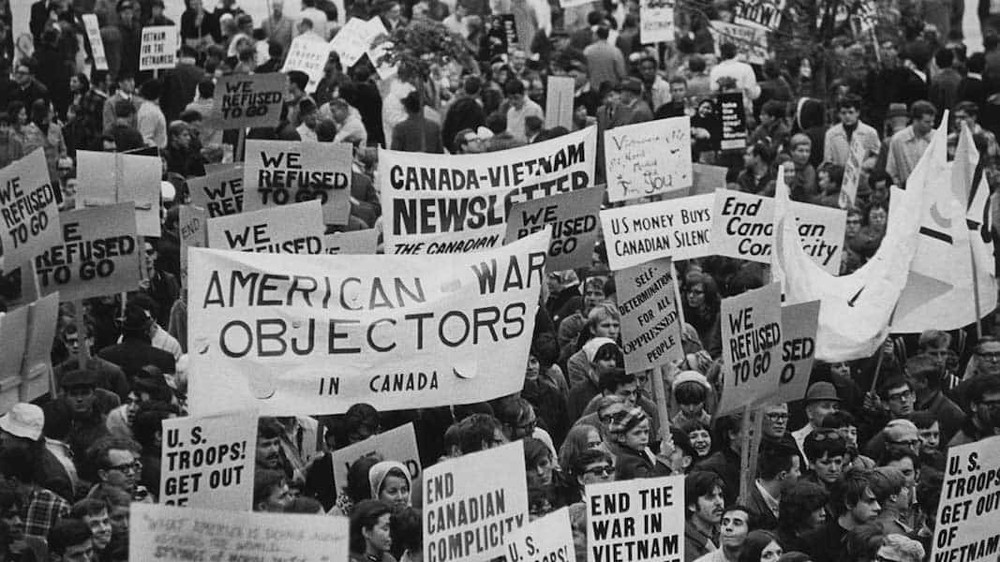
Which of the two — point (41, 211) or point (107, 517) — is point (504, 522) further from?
point (41, 211)

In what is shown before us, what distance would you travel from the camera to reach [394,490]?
38.7ft

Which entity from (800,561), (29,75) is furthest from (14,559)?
(29,75)

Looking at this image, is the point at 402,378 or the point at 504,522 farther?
the point at 402,378

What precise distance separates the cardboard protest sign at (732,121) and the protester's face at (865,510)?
10.2 meters

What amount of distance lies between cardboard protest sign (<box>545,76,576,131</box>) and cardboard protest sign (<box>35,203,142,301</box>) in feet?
28.1

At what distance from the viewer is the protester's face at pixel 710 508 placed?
11781mm

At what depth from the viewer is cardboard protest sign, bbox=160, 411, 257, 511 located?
11180 mm

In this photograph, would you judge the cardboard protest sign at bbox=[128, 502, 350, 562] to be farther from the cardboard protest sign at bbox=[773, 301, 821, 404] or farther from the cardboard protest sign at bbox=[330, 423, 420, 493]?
the cardboard protest sign at bbox=[773, 301, 821, 404]

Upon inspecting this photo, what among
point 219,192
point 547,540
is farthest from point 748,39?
point 547,540

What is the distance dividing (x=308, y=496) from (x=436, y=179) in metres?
3.86

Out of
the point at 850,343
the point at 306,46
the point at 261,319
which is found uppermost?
the point at 261,319

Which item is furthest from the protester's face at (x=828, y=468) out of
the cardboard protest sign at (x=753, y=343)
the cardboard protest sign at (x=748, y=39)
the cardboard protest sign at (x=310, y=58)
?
the cardboard protest sign at (x=310, y=58)

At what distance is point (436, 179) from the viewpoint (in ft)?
52.5

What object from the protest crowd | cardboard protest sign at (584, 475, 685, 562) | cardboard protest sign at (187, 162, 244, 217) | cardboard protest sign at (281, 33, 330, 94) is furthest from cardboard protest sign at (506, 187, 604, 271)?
cardboard protest sign at (281, 33, 330, 94)
